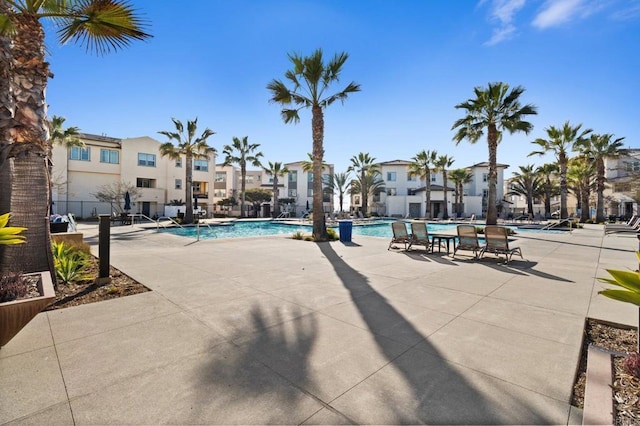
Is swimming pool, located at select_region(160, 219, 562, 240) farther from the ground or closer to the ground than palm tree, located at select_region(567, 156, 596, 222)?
closer to the ground

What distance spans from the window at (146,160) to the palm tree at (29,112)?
118 feet

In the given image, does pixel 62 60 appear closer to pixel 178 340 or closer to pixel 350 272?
pixel 178 340

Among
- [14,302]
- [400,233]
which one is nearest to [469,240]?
[400,233]

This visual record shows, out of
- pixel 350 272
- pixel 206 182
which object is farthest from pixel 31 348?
pixel 206 182

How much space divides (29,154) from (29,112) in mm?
731

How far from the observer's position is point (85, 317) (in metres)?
4.21

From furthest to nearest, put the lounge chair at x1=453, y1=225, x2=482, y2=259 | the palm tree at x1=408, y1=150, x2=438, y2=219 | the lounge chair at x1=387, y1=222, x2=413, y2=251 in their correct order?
the palm tree at x1=408, y1=150, x2=438, y2=219 → the lounge chair at x1=387, y1=222, x2=413, y2=251 → the lounge chair at x1=453, y1=225, x2=482, y2=259

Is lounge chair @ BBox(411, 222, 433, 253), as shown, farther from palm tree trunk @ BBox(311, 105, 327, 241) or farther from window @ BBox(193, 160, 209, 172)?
window @ BBox(193, 160, 209, 172)

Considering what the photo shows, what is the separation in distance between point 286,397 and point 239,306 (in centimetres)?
245

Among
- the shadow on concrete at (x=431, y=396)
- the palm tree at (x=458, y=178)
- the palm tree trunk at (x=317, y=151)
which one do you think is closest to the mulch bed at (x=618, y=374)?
the shadow on concrete at (x=431, y=396)

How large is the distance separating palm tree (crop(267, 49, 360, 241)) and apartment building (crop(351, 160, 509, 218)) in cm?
3694

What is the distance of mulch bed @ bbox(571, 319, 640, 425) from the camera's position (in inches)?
86.1

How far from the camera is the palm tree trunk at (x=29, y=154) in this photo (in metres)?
5.16

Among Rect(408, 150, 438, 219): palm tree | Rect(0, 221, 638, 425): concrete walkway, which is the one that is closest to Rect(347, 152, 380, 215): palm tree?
Rect(408, 150, 438, 219): palm tree
